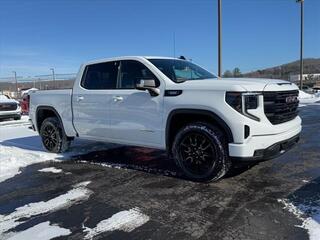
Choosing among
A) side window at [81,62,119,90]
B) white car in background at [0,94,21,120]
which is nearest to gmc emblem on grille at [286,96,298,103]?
side window at [81,62,119,90]

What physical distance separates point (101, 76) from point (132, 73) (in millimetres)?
851

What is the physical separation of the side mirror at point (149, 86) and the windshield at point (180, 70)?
318mm

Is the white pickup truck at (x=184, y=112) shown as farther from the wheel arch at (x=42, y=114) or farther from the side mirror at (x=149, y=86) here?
the wheel arch at (x=42, y=114)

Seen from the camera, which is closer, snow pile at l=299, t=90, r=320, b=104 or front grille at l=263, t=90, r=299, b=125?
front grille at l=263, t=90, r=299, b=125

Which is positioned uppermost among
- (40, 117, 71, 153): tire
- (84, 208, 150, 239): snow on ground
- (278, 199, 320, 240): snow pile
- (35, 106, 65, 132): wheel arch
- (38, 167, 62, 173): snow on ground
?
(35, 106, 65, 132): wheel arch

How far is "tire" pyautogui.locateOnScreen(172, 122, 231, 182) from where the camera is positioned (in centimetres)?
534

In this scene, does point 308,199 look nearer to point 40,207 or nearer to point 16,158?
point 40,207

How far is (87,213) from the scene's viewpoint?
179 inches

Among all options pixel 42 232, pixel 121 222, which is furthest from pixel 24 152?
pixel 121 222

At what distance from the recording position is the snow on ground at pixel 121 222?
402 centimetres

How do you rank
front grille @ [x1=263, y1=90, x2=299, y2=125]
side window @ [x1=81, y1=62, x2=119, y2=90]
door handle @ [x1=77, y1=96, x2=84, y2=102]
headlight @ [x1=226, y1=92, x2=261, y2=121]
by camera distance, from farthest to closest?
door handle @ [x1=77, y1=96, x2=84, y2=102], side window @ [x1=81, y1=62, x2=119, y2=90], front grille @ [x1=263, y1=90, x2=299, y2=125], headlight @ [x1=226, y1=92, x2=261, y2=121]

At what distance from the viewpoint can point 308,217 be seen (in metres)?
4.07

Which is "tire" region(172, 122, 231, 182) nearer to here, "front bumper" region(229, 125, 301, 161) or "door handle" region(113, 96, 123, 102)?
"front bumper" region(229, 125, 301, 161)

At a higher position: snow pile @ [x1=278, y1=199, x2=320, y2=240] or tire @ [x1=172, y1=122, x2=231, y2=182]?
tire @ [x1=172, y1=122, x2=231, y2=182]
